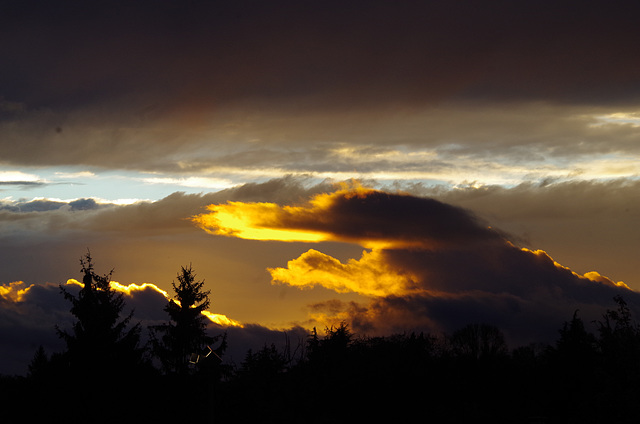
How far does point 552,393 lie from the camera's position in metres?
69.3

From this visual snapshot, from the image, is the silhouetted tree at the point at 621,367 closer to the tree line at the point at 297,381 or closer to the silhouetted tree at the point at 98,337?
the tree line at the point at 297,381

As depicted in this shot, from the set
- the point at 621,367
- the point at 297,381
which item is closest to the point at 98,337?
the point at 297,381

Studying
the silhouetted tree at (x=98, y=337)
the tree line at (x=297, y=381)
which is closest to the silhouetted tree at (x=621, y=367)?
the tree line at (x=297, y=381)

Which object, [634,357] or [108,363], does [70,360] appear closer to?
[108,363]

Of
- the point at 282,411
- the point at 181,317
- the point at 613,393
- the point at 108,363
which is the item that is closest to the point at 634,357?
the point at 613,393

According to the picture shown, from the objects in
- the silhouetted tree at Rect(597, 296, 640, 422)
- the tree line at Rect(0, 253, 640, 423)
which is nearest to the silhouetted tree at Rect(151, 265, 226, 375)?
the tree line at Rect(0, 253, 640, 423)

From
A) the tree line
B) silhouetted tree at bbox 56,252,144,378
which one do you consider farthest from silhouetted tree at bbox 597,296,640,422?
silhouetted tree at bbox 56,252,144,378

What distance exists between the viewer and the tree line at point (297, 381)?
39375mm

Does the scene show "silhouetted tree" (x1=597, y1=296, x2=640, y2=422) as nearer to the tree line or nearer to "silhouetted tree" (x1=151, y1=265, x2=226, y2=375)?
the tree line

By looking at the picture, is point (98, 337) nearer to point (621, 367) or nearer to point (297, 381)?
point (297, 381)

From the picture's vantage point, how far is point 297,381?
5138cm

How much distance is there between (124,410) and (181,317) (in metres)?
18.6

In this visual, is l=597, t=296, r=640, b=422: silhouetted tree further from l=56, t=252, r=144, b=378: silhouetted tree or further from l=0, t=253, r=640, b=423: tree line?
l=56, t=252, r=144, b=378: silhouetted tree

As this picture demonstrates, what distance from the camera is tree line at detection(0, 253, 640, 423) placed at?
129 feet
